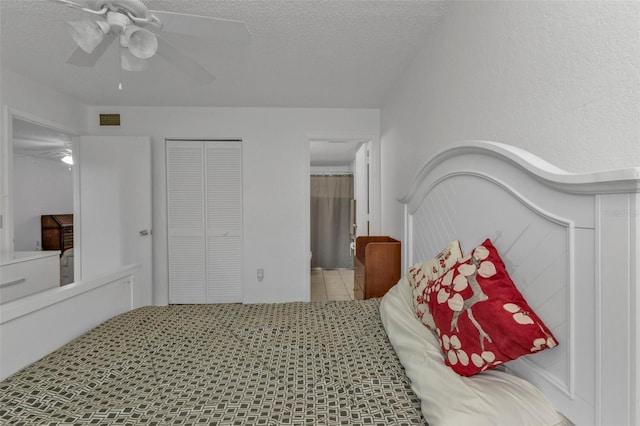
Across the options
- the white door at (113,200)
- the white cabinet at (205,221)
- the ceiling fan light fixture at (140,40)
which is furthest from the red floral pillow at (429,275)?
the white door at (113,200)

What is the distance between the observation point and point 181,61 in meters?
1.76

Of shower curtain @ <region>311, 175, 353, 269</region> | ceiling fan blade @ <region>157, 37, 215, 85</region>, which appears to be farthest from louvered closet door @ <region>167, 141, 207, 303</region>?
shower curtain @ <region>311, 175, 353, 269</region>

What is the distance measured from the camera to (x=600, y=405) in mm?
691

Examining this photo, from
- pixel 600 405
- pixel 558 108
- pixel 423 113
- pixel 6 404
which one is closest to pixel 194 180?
pixel 423 113

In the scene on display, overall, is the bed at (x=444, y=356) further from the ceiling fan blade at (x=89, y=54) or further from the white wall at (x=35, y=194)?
the white wall at (x=35, y=194)

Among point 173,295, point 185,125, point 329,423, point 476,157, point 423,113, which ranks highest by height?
Result: point 185,125

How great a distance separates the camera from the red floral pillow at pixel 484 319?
83 centimetres

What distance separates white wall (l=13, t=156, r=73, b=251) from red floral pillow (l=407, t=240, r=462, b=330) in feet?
22.7

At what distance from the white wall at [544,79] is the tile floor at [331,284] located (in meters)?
2.70

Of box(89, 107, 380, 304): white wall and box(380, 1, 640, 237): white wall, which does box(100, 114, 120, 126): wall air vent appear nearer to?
box(89, 107, 380, 304): white wall

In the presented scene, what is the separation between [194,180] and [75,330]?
2.24 m

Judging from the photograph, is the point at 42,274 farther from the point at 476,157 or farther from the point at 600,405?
the point at 600,405

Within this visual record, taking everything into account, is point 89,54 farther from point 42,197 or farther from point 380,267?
point 42,197

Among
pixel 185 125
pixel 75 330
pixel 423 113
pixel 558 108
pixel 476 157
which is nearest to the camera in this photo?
pixel 558 108
